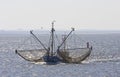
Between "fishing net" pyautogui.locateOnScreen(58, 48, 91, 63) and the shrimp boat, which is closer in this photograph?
"fishing net" pyautogui.locateOnScreen(58, 48, 91, 63)

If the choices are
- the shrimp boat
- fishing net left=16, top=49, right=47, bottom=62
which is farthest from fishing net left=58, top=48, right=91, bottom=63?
fishing net left=16, top=49, right=47, bottom=62

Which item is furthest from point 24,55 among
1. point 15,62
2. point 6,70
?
point 6,70

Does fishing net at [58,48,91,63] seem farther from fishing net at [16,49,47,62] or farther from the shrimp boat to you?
fishing net at [16,49,47,62]

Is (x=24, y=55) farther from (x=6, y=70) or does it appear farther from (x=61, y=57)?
(x=6, y=70)

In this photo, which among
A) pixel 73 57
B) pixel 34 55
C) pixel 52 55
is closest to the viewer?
pixel 52 55

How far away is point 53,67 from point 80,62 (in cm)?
1326

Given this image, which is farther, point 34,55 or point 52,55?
point 34,55

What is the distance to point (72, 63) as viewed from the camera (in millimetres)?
130500

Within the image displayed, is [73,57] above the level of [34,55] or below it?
below

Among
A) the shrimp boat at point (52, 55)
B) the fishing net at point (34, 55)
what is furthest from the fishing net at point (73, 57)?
the fishing net at point (34, 55)

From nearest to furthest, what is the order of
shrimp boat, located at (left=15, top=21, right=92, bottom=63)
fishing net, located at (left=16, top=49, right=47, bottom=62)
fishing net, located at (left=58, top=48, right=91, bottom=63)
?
fishing net, located at (left=58, top=48, right=91, bottom=63) < shrimp boat, located at (left=15, top=21, right=92, bottom=63) < fishing net, located at (left=16, top=49, right=47, bottom=62)

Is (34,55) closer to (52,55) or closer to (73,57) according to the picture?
(52,55)

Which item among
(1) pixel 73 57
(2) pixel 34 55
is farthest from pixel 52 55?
(1) pixel 73 57

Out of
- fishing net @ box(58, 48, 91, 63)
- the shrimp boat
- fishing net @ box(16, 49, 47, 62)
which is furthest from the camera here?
fishing net @ box(16, 49, 47, 62)
